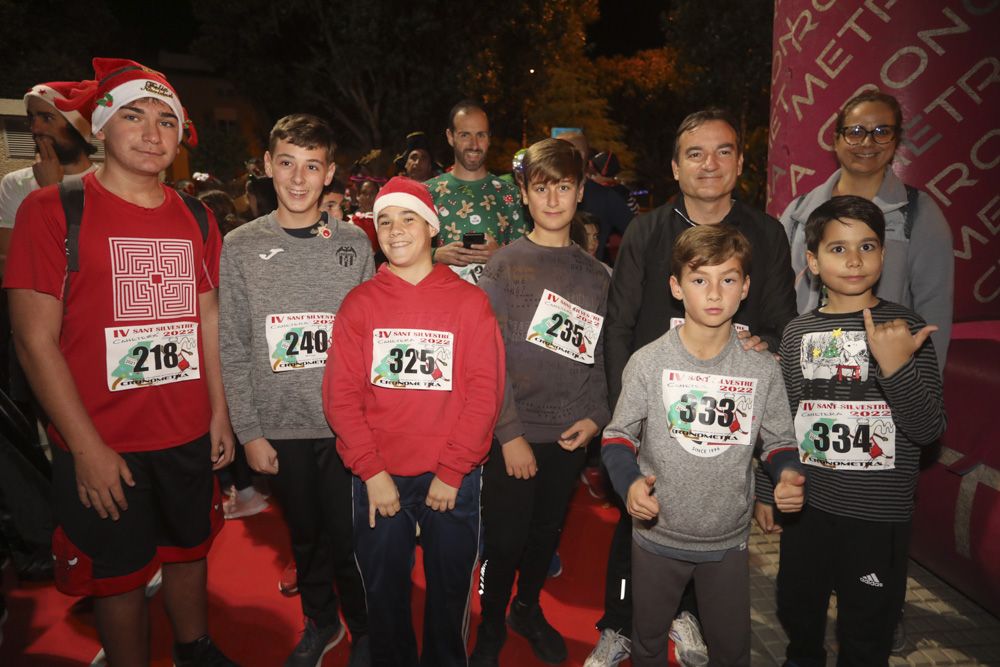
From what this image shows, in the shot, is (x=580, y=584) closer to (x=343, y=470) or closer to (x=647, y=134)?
(x=343, y=470)

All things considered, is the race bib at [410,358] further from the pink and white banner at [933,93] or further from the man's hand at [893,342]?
the pink and white banner at [933,93]

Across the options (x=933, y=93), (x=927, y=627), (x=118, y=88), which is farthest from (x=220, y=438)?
(x=933, y=93)

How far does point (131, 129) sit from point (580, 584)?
9.81 ft

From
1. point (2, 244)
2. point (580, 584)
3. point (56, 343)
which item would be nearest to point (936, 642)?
point (580, 584)

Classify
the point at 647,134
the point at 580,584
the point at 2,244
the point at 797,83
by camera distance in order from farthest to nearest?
the point at 647,134, the point at 2,244, the point at 797,83, the point at 580,584

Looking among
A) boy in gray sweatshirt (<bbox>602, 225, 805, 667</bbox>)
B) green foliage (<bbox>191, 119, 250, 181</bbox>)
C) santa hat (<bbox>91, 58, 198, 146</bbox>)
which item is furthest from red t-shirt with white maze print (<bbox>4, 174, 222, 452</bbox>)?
green foliage (<bbox>191, 119, 250, 181</bbox>)

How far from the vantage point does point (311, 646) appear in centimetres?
272

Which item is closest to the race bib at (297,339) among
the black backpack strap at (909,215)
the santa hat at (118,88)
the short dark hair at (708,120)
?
the santa hat at (118,88)

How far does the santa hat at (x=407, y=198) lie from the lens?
2291 millimetres

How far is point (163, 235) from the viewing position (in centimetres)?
226

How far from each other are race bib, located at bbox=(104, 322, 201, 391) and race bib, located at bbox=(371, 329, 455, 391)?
2.44 ft

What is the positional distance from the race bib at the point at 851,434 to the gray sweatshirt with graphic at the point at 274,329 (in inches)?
74.7

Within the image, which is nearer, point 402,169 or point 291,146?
point 291,146

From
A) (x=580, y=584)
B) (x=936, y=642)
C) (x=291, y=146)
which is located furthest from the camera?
(x=580, y=584)
